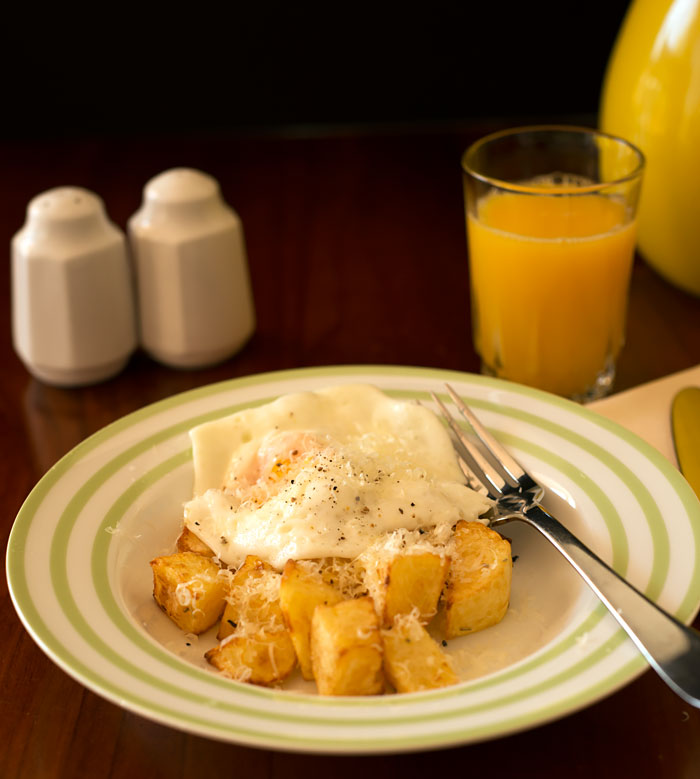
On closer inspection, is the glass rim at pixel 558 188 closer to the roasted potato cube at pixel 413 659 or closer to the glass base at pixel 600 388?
the glass base at pixel 600 388

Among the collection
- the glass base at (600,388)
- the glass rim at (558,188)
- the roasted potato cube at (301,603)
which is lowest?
the glass base at (600,388)

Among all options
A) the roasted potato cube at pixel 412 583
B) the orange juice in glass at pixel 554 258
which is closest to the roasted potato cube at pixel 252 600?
the roasted potato cube at pixel 412 583

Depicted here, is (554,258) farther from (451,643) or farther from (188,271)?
(451,643)

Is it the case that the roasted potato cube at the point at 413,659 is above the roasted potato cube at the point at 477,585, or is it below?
above

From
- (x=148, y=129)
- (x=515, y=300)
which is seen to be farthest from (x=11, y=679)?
(x=148, y=129)

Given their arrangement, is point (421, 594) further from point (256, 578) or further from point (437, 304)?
point (437, 304)

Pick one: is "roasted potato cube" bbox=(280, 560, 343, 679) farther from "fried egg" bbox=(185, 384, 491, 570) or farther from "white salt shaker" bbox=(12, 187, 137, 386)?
"white salt shaker" bbox=(12, 187, 137, 386)

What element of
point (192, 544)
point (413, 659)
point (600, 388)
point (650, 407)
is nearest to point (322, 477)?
point (192, 544)
